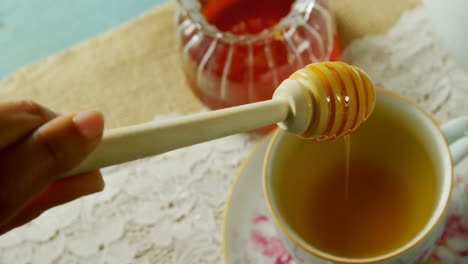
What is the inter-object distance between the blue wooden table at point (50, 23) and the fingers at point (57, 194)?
0.39m

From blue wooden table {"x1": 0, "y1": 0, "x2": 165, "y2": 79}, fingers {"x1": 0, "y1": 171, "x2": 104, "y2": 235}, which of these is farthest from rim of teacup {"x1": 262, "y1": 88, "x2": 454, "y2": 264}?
blue wooden table {"x1": 0, "y1": 0, "x2": 165, "y2": 79}

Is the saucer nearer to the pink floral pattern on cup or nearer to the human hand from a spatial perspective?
the pink floral pattern on cup

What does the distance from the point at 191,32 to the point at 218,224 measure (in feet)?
0.65

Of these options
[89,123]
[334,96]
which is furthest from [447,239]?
[89,123]

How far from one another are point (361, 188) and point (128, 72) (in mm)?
290

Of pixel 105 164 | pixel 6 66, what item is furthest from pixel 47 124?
pixel 6 66

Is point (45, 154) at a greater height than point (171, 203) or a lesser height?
greater

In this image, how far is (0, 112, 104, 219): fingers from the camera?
0.96 feet

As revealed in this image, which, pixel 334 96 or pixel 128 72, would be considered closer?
pixel 334 96

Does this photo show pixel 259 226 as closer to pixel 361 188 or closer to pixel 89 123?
pixel 361 188

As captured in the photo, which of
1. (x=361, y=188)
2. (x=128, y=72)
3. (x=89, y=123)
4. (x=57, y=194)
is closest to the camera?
(x=89, y=123)

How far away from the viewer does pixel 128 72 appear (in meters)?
0.63

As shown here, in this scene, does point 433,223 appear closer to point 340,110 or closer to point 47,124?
point 340,110

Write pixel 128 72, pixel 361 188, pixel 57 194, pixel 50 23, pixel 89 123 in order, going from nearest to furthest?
pixel 89 123 → pixel 57 194 → pixel 361 188 → pixel 128 72 → pixel 50 23
